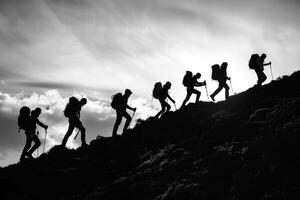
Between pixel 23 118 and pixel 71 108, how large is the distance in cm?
253

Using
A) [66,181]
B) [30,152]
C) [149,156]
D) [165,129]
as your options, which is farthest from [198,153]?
[30,152]

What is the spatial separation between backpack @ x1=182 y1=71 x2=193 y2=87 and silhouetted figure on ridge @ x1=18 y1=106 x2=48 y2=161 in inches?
337

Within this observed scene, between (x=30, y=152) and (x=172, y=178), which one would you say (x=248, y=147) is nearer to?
(x=172, y=178)

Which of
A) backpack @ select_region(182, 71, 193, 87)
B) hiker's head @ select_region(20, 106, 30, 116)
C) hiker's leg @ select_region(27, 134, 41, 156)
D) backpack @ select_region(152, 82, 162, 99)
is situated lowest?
hiker's leg @ select_region(27, 134, 41, 156)

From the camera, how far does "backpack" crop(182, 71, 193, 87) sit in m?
23.4

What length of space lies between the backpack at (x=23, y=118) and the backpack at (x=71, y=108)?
2.02m

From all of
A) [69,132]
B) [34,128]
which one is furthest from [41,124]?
[69,132]

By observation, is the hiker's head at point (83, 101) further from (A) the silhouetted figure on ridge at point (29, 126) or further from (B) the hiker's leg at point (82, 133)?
(A) the silhouetted figure on ridge at point (29, 126)

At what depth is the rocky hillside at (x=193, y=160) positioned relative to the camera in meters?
13.5

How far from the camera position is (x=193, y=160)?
53.5ft

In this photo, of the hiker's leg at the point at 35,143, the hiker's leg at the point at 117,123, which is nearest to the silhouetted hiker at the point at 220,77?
the hiker's leg at the point at 117,123

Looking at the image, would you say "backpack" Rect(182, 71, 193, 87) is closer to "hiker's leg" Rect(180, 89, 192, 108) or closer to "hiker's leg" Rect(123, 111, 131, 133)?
"hiker's leg" Rect(180, 89, 192, 108)

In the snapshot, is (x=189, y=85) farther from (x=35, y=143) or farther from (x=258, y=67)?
(x=35, y=143)

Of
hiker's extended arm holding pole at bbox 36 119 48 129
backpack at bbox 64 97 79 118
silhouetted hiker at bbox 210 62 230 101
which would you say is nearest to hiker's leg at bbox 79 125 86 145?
backpack at bbox 64 97 79 118
